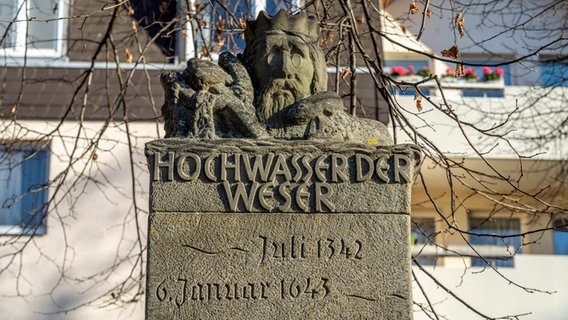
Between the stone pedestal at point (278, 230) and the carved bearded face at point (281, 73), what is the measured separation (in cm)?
38

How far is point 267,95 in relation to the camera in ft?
15.0

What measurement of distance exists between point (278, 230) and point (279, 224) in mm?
30

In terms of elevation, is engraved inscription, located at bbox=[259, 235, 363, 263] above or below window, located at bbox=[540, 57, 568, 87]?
below

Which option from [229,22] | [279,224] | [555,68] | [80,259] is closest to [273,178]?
[279,224]

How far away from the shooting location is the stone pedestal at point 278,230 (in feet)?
13.5

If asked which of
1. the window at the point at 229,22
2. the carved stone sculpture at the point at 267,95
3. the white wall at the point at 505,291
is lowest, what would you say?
the white wall at the point at 505,291

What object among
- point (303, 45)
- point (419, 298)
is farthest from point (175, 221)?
point (419, 298)

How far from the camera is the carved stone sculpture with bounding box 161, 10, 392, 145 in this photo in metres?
4.38

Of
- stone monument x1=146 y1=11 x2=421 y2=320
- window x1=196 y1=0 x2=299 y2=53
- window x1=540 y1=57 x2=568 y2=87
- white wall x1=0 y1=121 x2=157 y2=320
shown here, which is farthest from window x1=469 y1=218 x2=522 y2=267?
stone monument x1=146 y1=11 x2=421 y2=320

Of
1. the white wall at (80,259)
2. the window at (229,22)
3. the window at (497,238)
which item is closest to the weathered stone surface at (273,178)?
the window at (229,22)

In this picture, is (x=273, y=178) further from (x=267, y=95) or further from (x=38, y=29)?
(x=38, y=29)

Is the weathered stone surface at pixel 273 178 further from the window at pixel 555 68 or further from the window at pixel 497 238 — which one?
the window at pixel 497 238

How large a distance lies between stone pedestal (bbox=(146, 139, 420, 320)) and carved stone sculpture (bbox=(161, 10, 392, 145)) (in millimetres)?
166

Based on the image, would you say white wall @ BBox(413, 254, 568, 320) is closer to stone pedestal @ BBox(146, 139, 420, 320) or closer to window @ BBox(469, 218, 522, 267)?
window @ BBox(469, 218, 522, 267)
